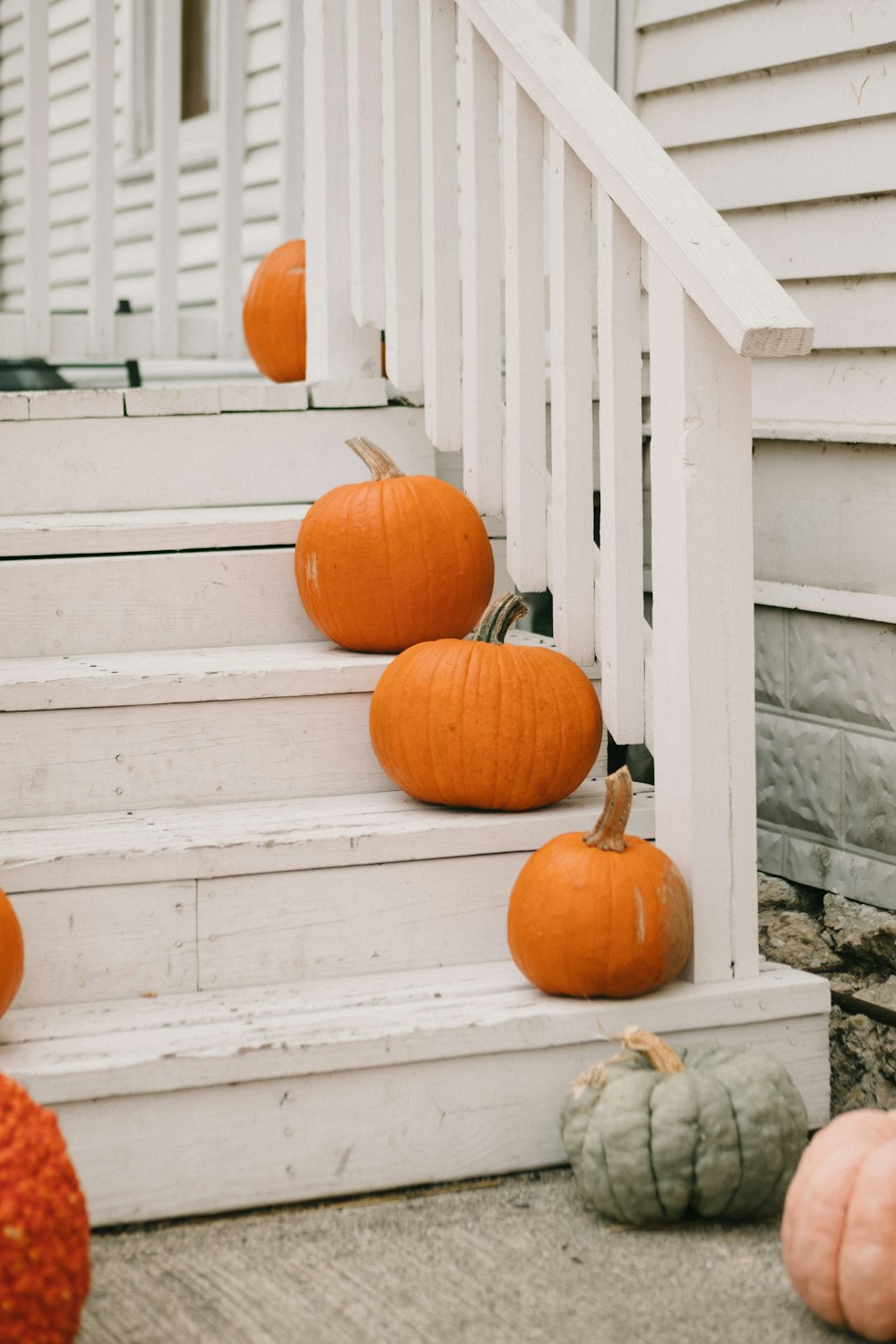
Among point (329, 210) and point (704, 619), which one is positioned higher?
point (329, 210)

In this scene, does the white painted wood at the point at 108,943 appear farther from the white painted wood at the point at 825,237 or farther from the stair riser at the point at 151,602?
the white painted wood at the point at 825,237

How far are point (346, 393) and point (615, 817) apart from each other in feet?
4.65

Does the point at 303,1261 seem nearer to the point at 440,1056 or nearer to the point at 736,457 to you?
the point at 440,1056

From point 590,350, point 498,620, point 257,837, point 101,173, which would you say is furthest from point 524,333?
point 101,173

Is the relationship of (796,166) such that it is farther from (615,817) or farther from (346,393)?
(615,817)

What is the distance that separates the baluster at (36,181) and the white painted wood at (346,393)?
106 cm

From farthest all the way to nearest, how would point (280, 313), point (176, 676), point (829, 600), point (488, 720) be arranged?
point (280, 313)
point (829, 600)
point (176, 676)
point (488, 720)

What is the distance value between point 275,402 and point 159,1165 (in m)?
1.67

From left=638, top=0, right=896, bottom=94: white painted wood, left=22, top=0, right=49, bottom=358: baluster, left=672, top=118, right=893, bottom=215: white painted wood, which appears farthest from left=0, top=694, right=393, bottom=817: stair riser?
left=22, top=0, right=49, bottom=358: baluster

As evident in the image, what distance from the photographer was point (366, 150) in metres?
3.01

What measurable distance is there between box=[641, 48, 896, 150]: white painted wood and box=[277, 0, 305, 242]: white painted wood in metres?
1.71

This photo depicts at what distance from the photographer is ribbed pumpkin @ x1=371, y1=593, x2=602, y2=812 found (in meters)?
2.25

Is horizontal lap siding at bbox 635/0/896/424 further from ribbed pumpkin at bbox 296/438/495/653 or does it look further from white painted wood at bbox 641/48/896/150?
ribbed pumpkin at bbox 296/438/495/653

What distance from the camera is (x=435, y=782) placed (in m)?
2.31
